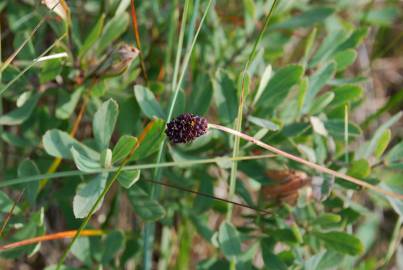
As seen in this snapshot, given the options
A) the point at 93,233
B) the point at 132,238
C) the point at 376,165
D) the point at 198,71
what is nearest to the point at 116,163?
the point at 93,233

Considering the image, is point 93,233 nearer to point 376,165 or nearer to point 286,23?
point 376,165

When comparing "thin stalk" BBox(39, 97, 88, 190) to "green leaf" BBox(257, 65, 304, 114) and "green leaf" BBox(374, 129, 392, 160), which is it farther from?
"green leaf" BBox(374, 129, 392, 160)

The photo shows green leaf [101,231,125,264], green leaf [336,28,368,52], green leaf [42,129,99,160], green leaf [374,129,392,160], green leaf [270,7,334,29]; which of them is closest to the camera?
green leaf [42,129,99,160]

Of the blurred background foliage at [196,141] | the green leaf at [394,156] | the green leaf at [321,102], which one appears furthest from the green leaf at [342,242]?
the green leaf at [321,102]

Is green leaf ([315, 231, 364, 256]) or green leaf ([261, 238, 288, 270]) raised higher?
green leaf ([315, 231, 364, 256])

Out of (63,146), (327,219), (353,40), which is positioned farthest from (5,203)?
(353,40)

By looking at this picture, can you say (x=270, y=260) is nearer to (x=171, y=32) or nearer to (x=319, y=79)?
(x=319, y=79)

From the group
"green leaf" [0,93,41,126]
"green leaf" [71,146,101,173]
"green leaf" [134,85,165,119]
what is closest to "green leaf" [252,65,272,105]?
"green leaf" [134,85,165,119]
